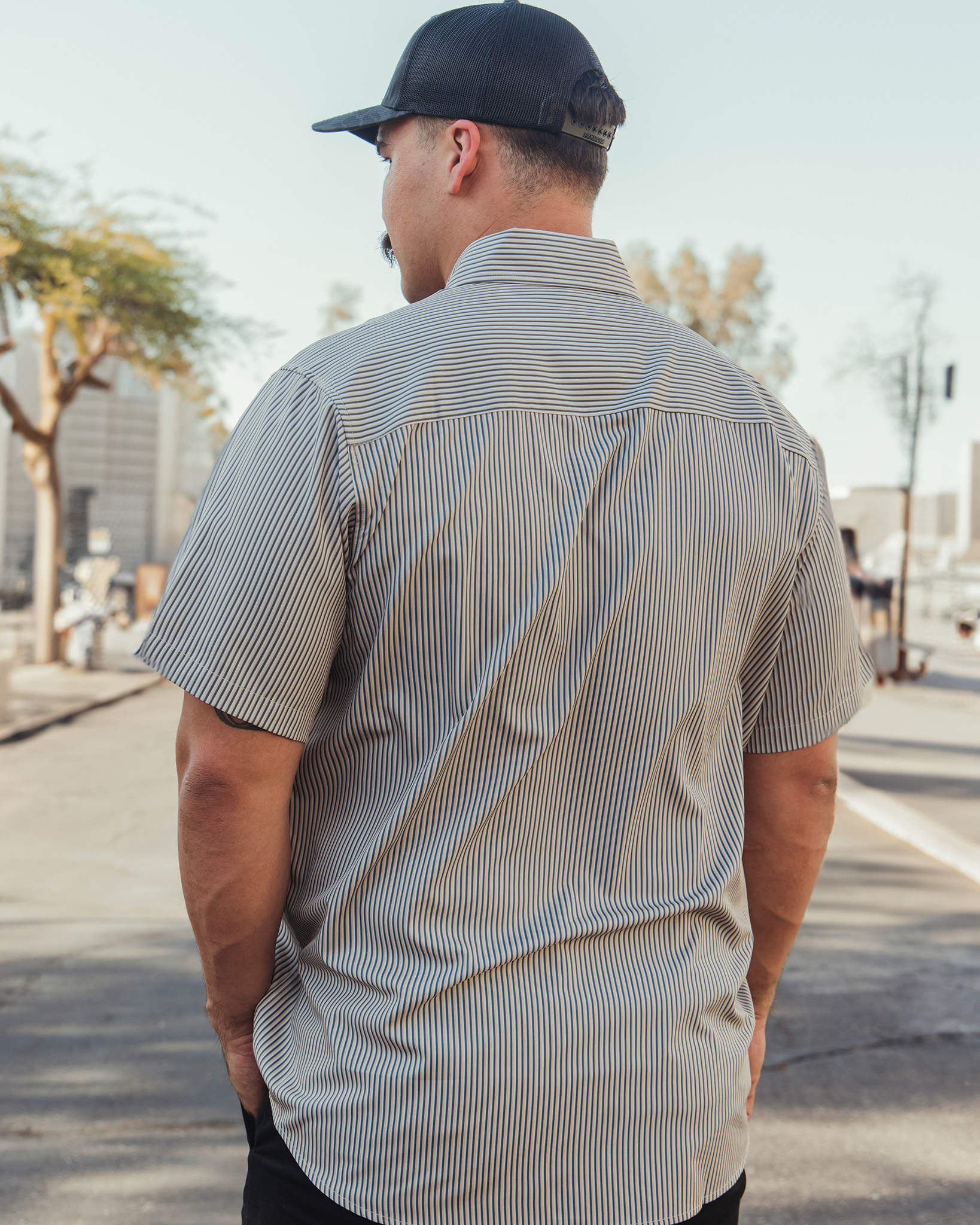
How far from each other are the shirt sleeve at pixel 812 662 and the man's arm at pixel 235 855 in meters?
0.58

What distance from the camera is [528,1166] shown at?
42.6 inches

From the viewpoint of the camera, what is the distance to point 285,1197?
45.4 inches

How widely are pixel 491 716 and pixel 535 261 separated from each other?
50 cm

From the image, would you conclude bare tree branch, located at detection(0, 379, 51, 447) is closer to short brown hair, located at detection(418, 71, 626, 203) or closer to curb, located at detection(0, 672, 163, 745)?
curb, located at detection(0, 672, 163, 745)

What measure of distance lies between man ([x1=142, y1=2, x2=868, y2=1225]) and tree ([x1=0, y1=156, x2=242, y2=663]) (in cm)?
1368

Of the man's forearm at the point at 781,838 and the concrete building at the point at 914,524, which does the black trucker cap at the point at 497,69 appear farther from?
the concrete building at the point at 914,524

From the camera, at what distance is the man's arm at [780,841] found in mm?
1429

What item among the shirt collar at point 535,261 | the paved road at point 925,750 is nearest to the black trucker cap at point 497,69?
the shirt collar at point 535,261

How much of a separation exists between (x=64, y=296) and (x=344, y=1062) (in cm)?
1461

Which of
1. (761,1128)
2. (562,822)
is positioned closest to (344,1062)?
(562,822)

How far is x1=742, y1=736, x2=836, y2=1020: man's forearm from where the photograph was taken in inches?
56.3

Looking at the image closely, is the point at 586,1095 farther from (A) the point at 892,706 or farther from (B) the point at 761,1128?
(A) the point at 892,706

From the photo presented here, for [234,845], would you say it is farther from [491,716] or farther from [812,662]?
[812,662]

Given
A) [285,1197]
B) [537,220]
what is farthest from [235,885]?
[537,220]
